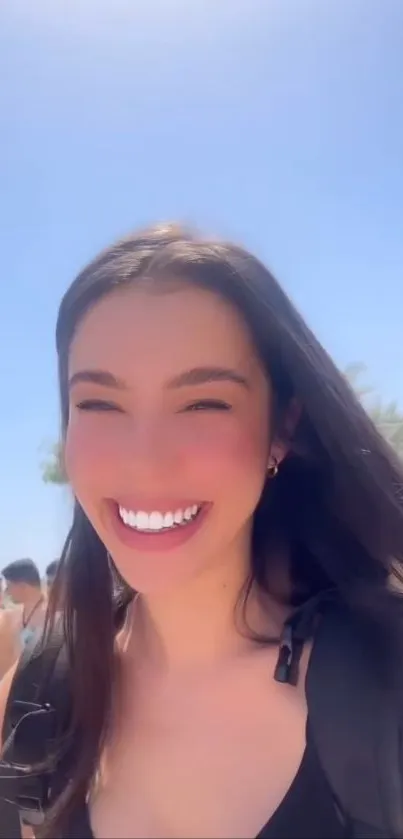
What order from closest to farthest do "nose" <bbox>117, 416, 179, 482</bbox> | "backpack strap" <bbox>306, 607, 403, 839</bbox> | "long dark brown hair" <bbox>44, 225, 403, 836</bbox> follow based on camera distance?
1. "backpack strap" <bbox>306, 607, 403, 839</bbox>
2. "nose" <bbox>117, 416, 179, 482</bbox>
3. "long dark brown hair" <bbox>44, 225, 403, 836</bbox>

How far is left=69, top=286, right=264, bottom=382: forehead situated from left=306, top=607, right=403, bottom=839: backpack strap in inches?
19.0

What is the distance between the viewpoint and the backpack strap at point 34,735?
3.83 ft

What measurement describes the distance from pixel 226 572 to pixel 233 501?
18 centimetres

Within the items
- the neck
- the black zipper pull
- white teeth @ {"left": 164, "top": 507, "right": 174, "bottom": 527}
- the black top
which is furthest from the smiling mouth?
the black top

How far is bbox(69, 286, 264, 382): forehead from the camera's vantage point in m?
1.14

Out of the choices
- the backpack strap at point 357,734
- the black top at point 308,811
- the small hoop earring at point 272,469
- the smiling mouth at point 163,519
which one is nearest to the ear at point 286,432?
the small hoop earring at point 272,469

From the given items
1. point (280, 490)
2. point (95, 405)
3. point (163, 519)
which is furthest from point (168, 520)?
point (280, 490)

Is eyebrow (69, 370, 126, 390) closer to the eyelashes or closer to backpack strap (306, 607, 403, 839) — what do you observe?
the eyelashes

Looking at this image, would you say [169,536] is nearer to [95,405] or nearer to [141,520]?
[141,520]

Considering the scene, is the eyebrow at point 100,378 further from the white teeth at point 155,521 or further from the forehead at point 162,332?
the white teeth at point 155,521

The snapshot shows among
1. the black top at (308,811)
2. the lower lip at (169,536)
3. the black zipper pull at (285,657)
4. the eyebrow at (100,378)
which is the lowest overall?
the black top at (308,811)

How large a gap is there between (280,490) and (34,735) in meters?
0.62

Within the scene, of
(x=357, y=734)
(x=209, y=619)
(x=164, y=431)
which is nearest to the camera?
(x=357, y=734)

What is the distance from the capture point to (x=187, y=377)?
1.14 m
